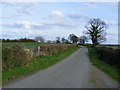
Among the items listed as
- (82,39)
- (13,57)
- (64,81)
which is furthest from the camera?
(82,39)

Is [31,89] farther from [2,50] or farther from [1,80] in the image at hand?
[2,50]

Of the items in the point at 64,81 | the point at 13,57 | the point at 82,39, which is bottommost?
the point at 64,81

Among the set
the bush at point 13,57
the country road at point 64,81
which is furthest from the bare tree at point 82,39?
the country road at point 64,81

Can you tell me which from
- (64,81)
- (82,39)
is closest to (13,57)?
(64,81)

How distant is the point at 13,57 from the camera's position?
559 inches

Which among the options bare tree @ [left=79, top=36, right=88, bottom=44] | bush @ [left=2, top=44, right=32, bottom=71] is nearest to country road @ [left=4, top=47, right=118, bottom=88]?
bush @ [left=2, top=44, right=32, bottom=71]

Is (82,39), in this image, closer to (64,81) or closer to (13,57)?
(13,57)

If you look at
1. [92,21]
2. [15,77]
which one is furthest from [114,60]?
[92,21]

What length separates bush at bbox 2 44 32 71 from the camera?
43.7ft

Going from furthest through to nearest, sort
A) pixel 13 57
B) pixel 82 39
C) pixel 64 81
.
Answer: pixel 82 39, pixel 13 57, pixel 64 81

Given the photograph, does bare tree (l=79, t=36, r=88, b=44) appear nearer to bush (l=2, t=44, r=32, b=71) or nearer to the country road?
bush (l=2, t=44, r=32, b=71)

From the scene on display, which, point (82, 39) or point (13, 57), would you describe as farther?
point (82, 39)

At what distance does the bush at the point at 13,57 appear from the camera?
13314 mm

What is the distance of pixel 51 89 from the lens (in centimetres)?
866
